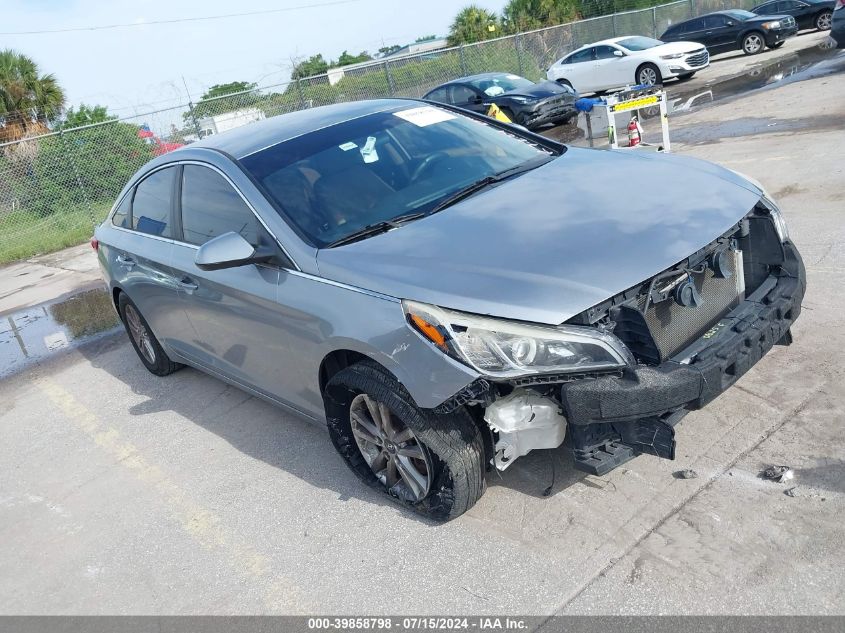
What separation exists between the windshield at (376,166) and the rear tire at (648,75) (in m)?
16.1

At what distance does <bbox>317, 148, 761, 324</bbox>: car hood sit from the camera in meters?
3.10

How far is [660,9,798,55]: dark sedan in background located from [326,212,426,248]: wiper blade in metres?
21.1

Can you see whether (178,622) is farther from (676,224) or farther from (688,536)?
(676,224)

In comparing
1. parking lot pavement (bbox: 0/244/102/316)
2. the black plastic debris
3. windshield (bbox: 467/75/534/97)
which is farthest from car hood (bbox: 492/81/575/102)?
the black plastic debris

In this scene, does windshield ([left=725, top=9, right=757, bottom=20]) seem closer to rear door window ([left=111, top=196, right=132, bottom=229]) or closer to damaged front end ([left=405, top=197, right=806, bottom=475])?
rear door window ([left=111, top=196, right=132, bottom=229])

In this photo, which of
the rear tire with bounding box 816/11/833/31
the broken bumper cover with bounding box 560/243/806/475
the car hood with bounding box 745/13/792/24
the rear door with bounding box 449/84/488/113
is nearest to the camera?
the broken bumper cover with bounding box 560/243/806/475

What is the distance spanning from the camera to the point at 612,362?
120 inches

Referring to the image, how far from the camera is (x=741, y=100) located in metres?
13.7

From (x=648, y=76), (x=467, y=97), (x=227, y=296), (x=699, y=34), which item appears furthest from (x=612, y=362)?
(x=699, y=34)

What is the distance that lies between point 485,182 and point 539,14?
41924 millimetres

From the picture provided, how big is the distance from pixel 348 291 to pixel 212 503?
61.4 inches

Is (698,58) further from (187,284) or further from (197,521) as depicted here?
(197,521)

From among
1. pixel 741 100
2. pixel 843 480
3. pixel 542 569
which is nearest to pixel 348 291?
pixel 542 569

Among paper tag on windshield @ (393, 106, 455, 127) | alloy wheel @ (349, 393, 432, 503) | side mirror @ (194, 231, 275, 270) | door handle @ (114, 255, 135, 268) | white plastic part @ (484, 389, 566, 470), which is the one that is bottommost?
alloy wheel @ (349, 393, 432, 503)
